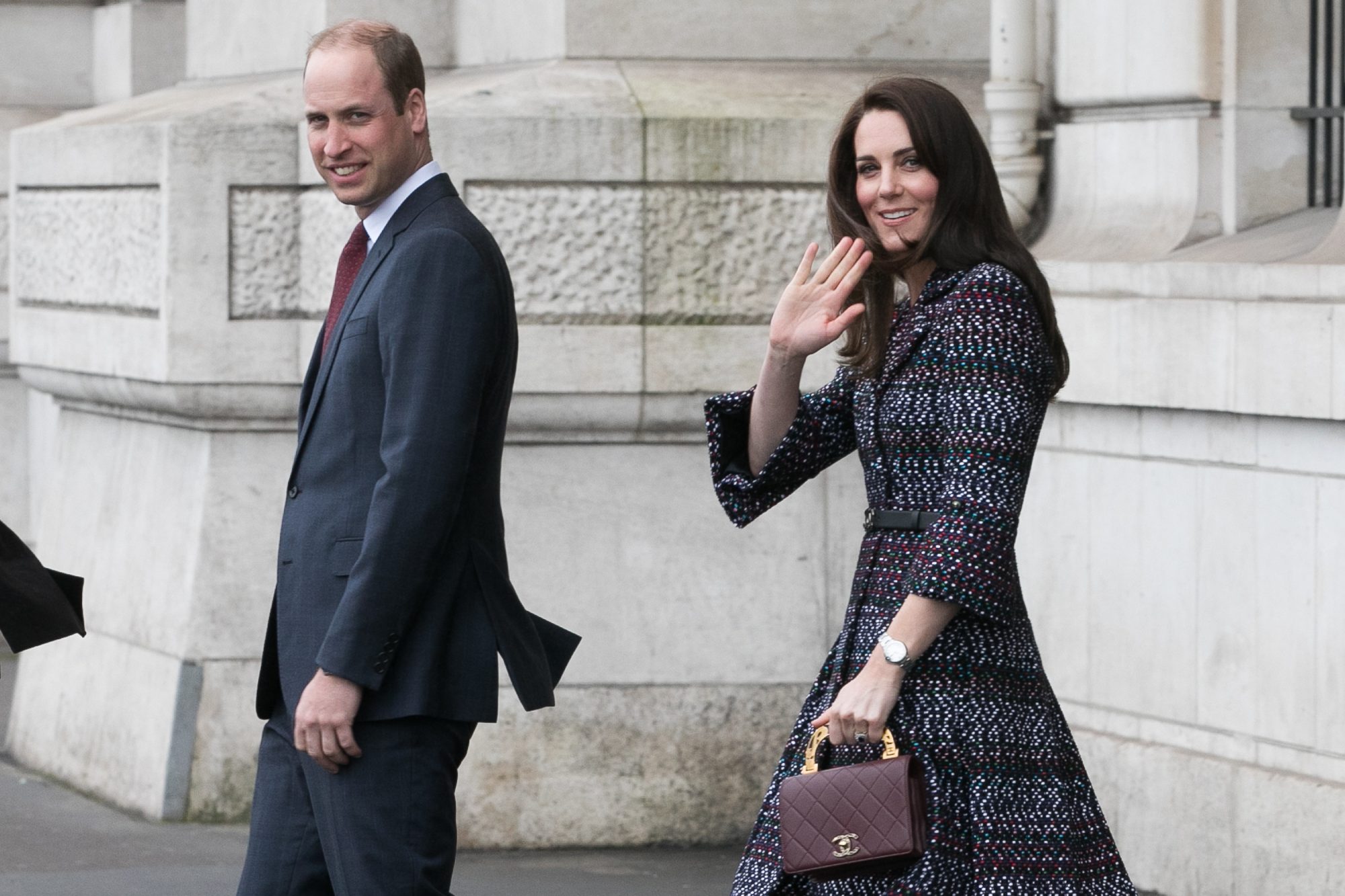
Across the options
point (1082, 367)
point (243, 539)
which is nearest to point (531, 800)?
point (243, 539)

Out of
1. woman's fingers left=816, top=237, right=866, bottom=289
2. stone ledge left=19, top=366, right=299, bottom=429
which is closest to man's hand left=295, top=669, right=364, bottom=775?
woman's fingers left=816, top=237, right=866, bottom=289

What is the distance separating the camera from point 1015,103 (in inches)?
255

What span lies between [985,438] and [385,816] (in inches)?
42.6

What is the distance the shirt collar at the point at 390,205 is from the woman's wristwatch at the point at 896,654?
41.9 inches

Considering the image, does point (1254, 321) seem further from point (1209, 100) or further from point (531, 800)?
point (531, 800)

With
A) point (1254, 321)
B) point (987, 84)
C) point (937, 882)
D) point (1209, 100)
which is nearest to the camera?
point (937, 882)

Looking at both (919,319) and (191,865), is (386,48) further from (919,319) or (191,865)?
(191,865)

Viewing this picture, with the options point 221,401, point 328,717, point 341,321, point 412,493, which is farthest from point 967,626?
point 221,401

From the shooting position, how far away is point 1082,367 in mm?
6117

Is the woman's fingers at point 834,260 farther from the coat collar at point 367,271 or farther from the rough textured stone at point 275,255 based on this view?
the rough textured stone at point 275,255

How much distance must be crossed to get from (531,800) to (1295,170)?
262 centimetres

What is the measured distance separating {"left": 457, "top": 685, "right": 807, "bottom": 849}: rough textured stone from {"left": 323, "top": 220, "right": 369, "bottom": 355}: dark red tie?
2.84 m

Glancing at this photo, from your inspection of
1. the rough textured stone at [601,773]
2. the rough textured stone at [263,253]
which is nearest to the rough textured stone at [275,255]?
the rough textured stone at [263,253]

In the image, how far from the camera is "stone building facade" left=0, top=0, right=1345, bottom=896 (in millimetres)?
5730
